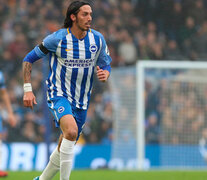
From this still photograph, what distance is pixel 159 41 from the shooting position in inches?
595

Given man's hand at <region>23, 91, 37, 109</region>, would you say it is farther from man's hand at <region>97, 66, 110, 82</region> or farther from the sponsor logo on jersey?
man's hand at <region>97, 66, 110, 82</region>

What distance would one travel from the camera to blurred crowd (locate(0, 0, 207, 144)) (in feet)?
39.3

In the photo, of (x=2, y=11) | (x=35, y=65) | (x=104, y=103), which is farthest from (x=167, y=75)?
(x=2, y=11)

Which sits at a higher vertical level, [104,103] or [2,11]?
[2,11]

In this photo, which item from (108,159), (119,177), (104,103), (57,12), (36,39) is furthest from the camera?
(57,12)

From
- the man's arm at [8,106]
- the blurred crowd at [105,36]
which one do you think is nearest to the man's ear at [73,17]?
the man's arm at [8,106]

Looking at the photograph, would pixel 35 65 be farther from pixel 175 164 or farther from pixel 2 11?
pixel 175 164

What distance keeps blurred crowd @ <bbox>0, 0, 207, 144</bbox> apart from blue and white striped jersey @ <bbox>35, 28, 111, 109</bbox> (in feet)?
19.3

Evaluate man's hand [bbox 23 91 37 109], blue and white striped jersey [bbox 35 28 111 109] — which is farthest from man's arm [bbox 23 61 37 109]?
blue and white striped jersey [bbox 35 28 111 109]

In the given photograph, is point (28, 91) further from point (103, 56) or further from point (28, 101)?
point (103, 56)

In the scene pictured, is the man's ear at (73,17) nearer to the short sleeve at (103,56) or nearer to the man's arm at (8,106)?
the short sleeve at (103,56)

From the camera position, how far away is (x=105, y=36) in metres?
14.4

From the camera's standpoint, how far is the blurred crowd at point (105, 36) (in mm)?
11977

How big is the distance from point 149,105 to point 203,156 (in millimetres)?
1636
